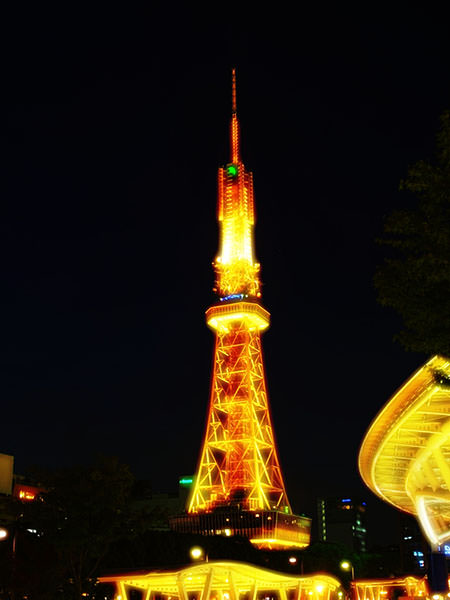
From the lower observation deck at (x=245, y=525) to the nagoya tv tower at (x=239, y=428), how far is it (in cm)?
12

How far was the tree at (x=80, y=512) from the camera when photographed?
27.7m

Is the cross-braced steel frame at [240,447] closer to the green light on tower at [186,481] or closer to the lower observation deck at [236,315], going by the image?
the lower observation deck at [236,315]

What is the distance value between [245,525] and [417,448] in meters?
56.1

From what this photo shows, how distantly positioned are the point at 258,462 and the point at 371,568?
58.5 feet

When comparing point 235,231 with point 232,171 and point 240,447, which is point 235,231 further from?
point 240,447

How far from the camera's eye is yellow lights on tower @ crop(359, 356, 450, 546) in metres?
27.1

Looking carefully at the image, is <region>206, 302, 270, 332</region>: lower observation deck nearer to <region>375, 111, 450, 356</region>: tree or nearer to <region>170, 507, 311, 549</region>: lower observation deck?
<region>170, 507, 311, 549</region>: lower observation deck

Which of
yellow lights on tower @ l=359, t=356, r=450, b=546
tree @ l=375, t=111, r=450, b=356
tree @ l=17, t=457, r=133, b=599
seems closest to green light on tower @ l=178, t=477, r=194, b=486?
yellow lights on tower @ l=359, t=356, r=450, b=546

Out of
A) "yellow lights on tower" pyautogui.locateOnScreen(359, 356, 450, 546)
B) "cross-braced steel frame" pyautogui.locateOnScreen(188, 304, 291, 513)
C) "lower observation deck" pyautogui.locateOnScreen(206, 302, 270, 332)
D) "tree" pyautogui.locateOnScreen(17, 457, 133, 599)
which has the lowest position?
"tree" pyautogui.locateOnScreen(17, 457, 133, 599)

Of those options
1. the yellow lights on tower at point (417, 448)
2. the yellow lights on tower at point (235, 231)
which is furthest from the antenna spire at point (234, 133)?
the yellow lights on tower at point (417, 448)

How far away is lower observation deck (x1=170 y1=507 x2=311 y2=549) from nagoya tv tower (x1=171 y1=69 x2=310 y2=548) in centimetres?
12

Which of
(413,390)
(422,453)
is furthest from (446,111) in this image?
(422,453)

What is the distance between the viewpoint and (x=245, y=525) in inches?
3442

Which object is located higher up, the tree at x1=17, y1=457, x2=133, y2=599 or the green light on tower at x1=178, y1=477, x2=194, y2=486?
the green light on tower at x1=178, y1=477, x2=194, y2=486
